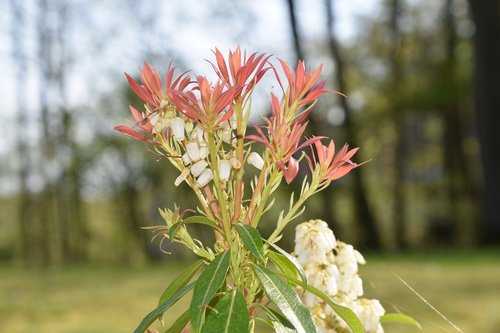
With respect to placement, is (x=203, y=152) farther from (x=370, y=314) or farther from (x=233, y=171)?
(x=370, y=314)

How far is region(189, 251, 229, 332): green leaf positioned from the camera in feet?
3.37

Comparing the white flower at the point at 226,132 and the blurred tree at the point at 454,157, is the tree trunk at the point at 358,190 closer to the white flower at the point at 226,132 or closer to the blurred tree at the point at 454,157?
the blurred tree at the point at 454,157

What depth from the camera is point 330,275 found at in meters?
1.36

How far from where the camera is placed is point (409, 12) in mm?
15359

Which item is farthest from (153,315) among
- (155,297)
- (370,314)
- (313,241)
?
(155,297)

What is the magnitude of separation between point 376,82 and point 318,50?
1.43 metres

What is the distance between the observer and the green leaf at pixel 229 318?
103 centimetres

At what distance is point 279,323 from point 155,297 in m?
5.31

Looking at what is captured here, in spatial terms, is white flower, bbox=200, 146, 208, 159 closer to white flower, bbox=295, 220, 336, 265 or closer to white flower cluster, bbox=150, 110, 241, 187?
white flower cluster, bbox=150, 110, 241, 187

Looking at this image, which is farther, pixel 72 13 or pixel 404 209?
pixel 404 209

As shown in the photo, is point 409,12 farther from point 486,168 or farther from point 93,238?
point 93,238

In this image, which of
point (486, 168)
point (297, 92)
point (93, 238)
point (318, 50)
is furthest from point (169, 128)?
point (93, 238)

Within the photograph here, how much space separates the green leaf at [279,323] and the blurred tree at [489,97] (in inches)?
421

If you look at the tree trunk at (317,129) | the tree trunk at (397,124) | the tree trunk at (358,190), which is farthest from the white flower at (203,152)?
the tree trunk at (397,124)
